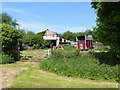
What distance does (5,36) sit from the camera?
18656 millimetres

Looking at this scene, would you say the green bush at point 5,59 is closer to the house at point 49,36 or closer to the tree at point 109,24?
the tree at point 109,24

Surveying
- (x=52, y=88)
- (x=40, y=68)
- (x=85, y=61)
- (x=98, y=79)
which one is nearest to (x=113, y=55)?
(x=85, y=61)

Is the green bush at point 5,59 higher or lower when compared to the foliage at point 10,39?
lower

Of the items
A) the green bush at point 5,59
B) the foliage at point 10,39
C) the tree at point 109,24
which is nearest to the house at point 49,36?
the foliage at point 10,39

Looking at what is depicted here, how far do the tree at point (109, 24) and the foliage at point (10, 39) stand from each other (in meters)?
6.04

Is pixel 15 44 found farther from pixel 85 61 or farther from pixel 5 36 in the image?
pixel 85 61

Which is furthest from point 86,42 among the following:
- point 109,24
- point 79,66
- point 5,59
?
point 79,66

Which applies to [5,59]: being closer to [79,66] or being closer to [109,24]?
[79,66]

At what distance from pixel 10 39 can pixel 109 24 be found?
705 centimetres

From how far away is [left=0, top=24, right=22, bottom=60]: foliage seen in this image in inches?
735

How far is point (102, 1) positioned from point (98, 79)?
4.39 meters

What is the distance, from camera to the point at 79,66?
15.1 meters

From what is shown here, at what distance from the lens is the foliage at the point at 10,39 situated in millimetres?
18681

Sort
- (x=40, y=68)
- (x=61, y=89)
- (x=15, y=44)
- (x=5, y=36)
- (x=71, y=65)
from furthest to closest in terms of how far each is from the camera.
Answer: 1. (x=15, y=44)
2. (x=5, y=36)
3. (x=40, y=68)
4. (x=71, y=65)
5. (x=61, y=89)
